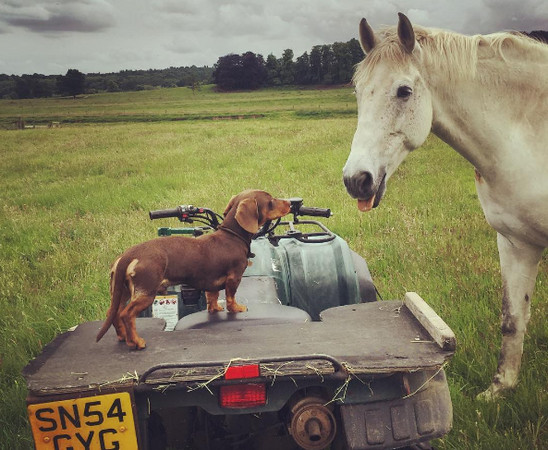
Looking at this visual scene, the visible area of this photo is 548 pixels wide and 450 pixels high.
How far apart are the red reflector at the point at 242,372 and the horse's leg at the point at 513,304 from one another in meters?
2.19

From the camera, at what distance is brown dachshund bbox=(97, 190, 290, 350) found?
84.2 inches

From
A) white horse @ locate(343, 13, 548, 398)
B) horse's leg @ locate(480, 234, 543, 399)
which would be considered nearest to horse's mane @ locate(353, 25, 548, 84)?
white horse @ locate(343, 13, 548, 398)

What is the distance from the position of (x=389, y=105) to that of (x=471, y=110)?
2.00ft

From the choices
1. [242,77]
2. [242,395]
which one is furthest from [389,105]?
[242,77]

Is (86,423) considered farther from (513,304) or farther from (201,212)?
(513,304)

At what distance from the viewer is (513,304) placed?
3.29 meters

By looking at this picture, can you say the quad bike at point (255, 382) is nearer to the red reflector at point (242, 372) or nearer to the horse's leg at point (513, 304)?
the red reflector at point (242, 372)

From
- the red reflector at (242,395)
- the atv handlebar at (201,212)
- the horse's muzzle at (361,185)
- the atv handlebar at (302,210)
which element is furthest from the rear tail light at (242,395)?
the atv handlebar at (302,210)

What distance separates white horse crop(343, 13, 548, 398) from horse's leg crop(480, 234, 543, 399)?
4.0 inches

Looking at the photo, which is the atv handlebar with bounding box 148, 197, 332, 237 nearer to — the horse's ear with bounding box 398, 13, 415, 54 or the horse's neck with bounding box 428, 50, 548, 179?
the horse's neck with bounding box 428, 50, 548, 179

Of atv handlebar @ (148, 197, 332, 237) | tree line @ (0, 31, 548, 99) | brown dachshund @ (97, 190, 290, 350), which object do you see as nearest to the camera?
brown dachshund @ (97, 190, 290, 350)

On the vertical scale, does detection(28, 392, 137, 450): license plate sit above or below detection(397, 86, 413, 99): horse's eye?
below

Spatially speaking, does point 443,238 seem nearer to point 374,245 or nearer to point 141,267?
point 374,245

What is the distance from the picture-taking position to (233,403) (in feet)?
5.90
